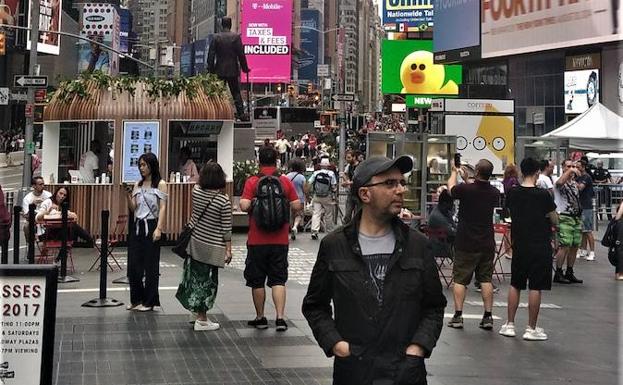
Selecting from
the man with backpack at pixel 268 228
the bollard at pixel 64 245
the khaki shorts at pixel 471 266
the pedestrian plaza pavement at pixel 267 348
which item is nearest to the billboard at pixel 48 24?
the bollard at pixel 64 245

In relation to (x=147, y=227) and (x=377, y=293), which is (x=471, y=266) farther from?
(x=377, y=293)

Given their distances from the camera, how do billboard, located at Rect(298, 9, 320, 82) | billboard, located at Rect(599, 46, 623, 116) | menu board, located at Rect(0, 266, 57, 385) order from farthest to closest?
billboard, located at Rect(298, 9, 320, 82), billboard, located at Rect(599, 46, 623, 116), menu board, located at Rect(0, 266, 57, 385)

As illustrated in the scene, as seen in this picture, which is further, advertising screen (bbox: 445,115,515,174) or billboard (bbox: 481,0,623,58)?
billboard (bbox: 481,0,623,58)

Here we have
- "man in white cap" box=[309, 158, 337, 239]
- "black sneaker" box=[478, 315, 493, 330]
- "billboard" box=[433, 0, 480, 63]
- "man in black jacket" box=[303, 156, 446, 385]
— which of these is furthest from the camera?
"billboard" box=[433, 0, 480, 63]

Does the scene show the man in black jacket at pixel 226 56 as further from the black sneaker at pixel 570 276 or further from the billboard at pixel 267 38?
the billboard at pixel 267 38

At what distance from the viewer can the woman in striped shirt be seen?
789 centimetres

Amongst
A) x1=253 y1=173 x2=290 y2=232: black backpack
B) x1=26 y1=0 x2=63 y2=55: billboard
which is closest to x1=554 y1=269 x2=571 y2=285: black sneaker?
x1=253 y1=173 x2=290 y2=232: black backpack

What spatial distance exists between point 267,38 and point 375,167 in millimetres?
75148

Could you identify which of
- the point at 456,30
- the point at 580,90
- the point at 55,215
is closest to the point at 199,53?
the point at 456,30

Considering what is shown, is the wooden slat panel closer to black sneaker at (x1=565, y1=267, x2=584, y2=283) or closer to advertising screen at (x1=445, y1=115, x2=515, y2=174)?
black sneaker at (x1=565, y1=267, x2=584, y2=283)

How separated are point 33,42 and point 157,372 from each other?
74.8 ft

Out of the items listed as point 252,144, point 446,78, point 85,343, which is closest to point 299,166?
point 252,144

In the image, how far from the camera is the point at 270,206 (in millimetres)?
7770

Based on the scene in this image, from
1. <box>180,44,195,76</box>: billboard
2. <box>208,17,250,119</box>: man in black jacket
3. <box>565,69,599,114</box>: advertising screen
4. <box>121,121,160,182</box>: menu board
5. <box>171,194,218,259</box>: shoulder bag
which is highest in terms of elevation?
<box>180,44,195,76</box>: billboard
